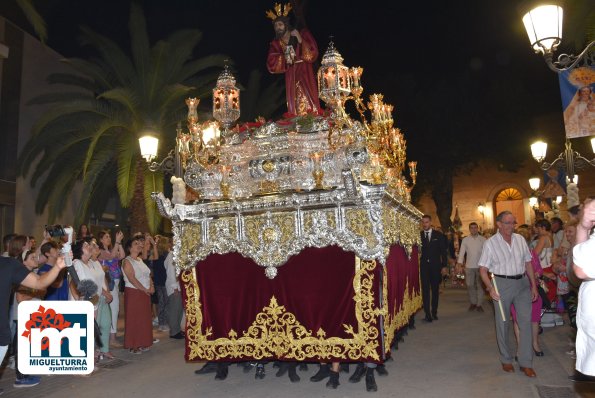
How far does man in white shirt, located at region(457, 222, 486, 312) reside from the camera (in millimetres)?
12406

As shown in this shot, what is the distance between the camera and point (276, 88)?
19250mm

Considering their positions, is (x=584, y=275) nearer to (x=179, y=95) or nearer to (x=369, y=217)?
(x=369, y=217)

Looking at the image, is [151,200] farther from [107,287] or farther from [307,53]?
[307,53]

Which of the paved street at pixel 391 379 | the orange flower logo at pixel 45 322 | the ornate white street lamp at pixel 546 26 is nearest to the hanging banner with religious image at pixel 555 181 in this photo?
the paved street at pixel 391 379

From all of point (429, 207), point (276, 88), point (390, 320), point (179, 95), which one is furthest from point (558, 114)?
point (390, 320)

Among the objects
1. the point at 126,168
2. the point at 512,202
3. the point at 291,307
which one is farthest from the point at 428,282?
the point at 512,202

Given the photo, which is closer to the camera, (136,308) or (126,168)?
(136,308)

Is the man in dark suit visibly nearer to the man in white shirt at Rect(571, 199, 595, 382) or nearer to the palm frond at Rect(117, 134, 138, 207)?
the man in white shirt at Rect(571, 199, 595, 382)

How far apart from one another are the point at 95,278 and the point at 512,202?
3066 centimetres

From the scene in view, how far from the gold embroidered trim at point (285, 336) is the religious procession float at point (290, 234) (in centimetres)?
1

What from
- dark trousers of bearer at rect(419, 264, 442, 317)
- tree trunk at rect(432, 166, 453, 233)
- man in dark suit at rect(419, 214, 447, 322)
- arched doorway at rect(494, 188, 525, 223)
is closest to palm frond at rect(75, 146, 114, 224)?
man in dark suit at rect(419, 214, 447, 322)

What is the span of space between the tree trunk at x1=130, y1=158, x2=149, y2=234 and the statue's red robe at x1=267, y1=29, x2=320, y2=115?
830 cm

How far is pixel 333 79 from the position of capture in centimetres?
595

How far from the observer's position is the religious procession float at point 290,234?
5918mm
